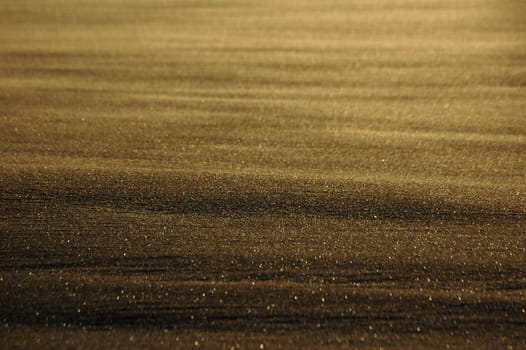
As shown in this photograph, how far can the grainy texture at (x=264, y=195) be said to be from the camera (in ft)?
2.25

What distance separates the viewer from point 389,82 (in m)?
1.43

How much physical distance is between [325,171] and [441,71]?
0.69m

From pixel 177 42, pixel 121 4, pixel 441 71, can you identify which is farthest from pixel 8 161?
pixel 121 4

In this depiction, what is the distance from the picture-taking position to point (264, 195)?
922 mm

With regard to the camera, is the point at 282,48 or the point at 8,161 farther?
the point at 282,48

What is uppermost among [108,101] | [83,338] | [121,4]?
[121,4]

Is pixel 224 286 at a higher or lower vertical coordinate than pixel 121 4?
lower

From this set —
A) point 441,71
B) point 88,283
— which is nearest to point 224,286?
point 88,283

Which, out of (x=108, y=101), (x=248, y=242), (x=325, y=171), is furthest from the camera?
(x=108, y=101)

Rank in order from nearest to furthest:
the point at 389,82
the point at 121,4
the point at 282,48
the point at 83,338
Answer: the point at 83,338 < the point at 389,82 < the point at 282,48 < the point at 121,4

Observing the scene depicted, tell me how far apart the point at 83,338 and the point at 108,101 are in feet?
2.60

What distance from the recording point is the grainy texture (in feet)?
2.25

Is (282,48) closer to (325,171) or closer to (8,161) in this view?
(325,171)

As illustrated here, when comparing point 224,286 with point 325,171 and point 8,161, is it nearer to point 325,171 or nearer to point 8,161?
point 325,171
